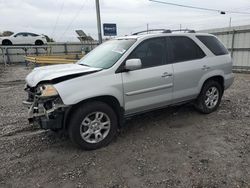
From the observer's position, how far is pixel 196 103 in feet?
18.5

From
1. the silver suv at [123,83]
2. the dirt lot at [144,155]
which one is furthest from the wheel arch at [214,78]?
the dirt lot at [144,155]

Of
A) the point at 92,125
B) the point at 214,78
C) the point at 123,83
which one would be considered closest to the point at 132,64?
the point at 123,83

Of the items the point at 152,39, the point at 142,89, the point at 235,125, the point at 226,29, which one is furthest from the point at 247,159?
the point at 226,29

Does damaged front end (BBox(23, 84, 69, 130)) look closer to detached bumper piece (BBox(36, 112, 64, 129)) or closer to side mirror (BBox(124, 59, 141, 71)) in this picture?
detached bumper piece (BBox(36, 112, 64, 129))

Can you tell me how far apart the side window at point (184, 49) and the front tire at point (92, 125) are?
5.89 feet

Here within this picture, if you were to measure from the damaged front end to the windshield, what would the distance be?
1054mm

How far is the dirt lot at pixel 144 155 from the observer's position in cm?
323

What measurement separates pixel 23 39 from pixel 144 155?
2482 centimetres

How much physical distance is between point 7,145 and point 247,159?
4.01 m

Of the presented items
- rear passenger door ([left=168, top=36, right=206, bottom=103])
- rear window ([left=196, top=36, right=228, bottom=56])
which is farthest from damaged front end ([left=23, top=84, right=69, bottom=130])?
rear window ([left=196, top=36, right=228, bottom=56])

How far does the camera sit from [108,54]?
465cm

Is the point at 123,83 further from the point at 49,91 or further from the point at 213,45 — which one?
the point at 213,45

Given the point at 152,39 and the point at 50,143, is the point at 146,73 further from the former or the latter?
the point at 50,143

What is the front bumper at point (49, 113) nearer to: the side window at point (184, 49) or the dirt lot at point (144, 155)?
the dirt lot at point (144, 155)
